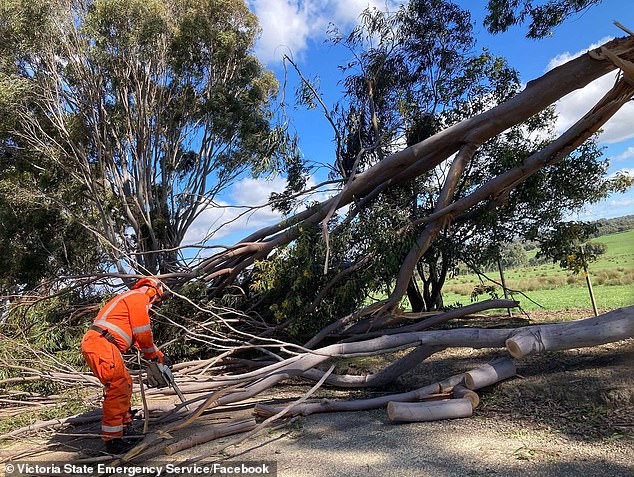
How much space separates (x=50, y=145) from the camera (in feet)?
38.0

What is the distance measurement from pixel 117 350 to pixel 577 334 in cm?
418

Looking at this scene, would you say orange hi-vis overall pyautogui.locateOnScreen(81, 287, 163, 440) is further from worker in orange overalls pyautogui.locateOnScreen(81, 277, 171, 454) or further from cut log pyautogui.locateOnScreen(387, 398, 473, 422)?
cut log pyautogui.locateOnScreen(387, 398, 473, 422)

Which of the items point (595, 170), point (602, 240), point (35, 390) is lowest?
point (35, 390)

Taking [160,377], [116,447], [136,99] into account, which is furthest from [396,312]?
[136,99]

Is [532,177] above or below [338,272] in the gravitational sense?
above

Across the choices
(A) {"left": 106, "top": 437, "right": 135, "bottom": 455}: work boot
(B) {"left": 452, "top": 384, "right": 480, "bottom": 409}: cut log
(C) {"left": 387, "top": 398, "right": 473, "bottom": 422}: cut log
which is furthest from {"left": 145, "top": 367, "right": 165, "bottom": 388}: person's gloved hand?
(B) {"left": 452, "top": 384, "right": 480, "bottom": 409}: cut log

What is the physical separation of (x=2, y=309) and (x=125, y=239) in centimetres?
508

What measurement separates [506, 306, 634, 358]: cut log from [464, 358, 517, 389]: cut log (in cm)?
38

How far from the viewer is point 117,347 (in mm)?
4078

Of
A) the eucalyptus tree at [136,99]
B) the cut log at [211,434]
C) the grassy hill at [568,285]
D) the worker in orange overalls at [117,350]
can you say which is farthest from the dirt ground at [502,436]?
the eucalyptus tree at [136,99]

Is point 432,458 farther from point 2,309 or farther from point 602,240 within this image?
point 2,309

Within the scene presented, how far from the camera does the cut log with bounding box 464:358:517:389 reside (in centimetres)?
410

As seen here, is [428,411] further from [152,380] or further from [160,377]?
[152,380]

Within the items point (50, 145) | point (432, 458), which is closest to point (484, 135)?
point (432, 458)
